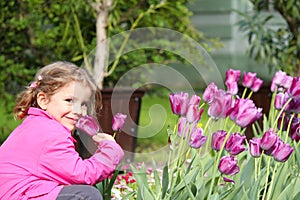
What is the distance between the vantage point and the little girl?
304 cm

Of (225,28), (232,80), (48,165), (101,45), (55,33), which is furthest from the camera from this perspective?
(225,28)

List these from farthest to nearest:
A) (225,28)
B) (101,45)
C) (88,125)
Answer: (225,28), (101,45), (88,125)

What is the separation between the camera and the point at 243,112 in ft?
10.2

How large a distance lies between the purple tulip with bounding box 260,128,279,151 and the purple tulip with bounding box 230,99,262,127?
0.10m

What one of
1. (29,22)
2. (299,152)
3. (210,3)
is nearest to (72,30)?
(29,22)

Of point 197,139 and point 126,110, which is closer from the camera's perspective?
point 197,139

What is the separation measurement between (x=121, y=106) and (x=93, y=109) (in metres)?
3.14

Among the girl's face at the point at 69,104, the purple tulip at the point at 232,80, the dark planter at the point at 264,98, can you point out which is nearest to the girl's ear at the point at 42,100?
the girl's face at the point at 69,104

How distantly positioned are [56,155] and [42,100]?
1.12ft

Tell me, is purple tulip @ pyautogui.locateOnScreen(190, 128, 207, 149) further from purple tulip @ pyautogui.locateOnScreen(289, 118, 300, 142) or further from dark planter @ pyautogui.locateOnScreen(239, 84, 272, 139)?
dark planter @ pyautogui.locateOnScreen(239, 84, 272, 139)

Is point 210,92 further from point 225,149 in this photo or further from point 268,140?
point 268,140

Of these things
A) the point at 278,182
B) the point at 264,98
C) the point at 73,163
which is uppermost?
the point at 73,163

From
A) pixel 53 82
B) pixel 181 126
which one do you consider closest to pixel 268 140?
pixel 181 126

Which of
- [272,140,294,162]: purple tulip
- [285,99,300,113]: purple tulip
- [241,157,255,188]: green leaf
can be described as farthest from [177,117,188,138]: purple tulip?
[285,99,300,113]: purple tulip
